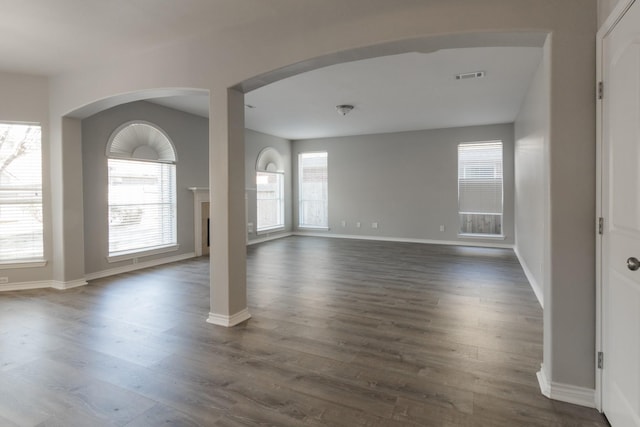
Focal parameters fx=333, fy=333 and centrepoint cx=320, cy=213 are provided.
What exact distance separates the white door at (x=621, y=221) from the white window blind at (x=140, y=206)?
5.95 meters

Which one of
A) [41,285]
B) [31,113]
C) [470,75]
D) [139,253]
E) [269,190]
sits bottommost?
[41,285]

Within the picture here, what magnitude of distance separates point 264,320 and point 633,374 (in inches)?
106

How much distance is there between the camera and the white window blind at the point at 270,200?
8.73 m

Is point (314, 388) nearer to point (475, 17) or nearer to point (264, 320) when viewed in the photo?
point (264, 320)

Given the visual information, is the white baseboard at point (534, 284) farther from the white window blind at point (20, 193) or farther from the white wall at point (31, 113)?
the white window blind at point (20, 193)

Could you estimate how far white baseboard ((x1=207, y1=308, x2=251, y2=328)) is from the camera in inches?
125

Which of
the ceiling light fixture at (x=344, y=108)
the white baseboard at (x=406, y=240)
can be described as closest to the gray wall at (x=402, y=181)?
the white baseboard at (x=406, y=240)

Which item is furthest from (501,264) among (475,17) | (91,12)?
(91,12)

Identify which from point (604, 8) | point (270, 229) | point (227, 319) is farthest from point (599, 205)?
point (270, 229)

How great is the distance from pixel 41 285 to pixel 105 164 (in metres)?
1.91

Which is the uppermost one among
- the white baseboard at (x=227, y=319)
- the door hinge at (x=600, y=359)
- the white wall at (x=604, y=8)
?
the white wall at (x=604, y=8)

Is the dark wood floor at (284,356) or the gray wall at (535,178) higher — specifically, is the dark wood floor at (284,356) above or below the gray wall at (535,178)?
below

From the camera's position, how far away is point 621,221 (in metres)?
1.65

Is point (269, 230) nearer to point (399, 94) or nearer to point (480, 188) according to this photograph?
point (399, 94)
